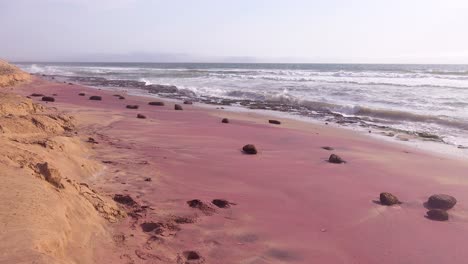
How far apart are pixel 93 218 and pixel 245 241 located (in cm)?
156

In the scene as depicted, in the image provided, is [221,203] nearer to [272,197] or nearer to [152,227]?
[272,197]

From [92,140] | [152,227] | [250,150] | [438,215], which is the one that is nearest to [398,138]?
[250,150]

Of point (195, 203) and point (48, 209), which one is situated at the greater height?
point (48, 209)

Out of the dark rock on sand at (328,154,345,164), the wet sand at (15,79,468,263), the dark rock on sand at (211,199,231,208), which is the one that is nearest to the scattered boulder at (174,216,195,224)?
the wet sand at (15,79,468,263)

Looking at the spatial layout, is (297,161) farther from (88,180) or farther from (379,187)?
(88,180)

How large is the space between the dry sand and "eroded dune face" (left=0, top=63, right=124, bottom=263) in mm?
16

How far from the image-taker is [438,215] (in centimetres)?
557

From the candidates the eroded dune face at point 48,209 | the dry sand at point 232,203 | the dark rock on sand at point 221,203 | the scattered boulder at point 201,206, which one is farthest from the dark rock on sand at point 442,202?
the eroded dune face at point 48,209

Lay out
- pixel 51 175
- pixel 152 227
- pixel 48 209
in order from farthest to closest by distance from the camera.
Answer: pixel 152 227
pixel 51 175
pixel 48 209

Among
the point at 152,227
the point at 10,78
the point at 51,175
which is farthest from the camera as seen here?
the point at 10,78

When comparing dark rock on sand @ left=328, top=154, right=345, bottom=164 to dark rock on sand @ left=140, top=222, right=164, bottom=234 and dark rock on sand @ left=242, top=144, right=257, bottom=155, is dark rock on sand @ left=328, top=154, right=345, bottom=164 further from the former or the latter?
dark rock on sand @ left=140, top=222, right=164, bottom=234

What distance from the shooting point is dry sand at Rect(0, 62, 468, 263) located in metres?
3.88

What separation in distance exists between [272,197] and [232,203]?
701 millimetres

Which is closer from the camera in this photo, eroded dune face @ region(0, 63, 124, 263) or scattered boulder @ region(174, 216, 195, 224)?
eroded dune face @ region(0, 63, 124, 263)
